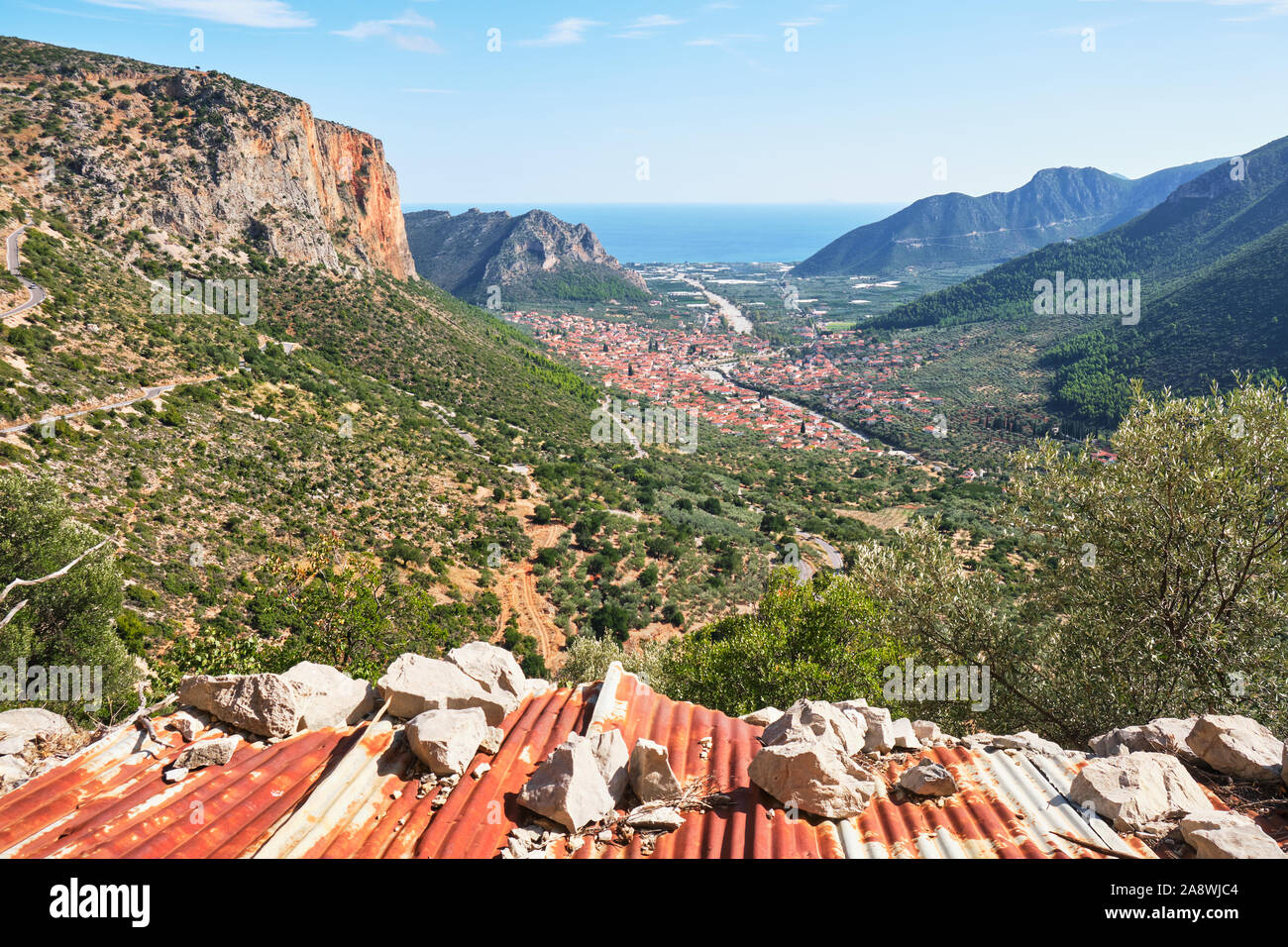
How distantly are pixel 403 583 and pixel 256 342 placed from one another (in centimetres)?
2692

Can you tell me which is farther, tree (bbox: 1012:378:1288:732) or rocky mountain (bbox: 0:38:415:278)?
rocky mountain (bbox: 0:38:415:278)

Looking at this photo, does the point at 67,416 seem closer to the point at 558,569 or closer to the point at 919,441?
the point at 558,569

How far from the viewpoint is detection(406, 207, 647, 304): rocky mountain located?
156 m

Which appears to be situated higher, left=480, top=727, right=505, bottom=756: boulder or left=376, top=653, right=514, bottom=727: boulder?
left=376, top=653, right=514, bottom=727: boulder

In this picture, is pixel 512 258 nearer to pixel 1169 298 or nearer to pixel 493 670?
pixel 1169 298

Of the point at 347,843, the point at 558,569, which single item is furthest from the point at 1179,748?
the point at 558,569

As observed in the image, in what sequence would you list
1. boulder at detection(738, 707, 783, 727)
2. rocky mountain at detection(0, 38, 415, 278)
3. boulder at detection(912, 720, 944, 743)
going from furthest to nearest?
rocky mountain at detection(0, 38, 415, 278) < boulder at detection(738, 707, 783, 727) < boulder at detection(912, 720, 944, 743)

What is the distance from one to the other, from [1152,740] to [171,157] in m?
67.3

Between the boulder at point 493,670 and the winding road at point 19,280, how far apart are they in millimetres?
32497

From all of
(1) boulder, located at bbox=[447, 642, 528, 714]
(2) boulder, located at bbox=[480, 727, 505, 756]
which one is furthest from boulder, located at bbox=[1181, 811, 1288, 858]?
(1) boulder, located at bbox=[447, 642, 528, 714]

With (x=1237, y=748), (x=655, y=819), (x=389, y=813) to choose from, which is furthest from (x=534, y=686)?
(x=1237, y=748)

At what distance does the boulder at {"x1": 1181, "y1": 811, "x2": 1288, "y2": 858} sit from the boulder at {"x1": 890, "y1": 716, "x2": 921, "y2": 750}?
2.20 metres

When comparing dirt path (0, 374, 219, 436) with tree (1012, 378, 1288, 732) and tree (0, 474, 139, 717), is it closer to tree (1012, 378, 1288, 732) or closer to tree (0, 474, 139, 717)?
tree (0, 474, 139, 717)
